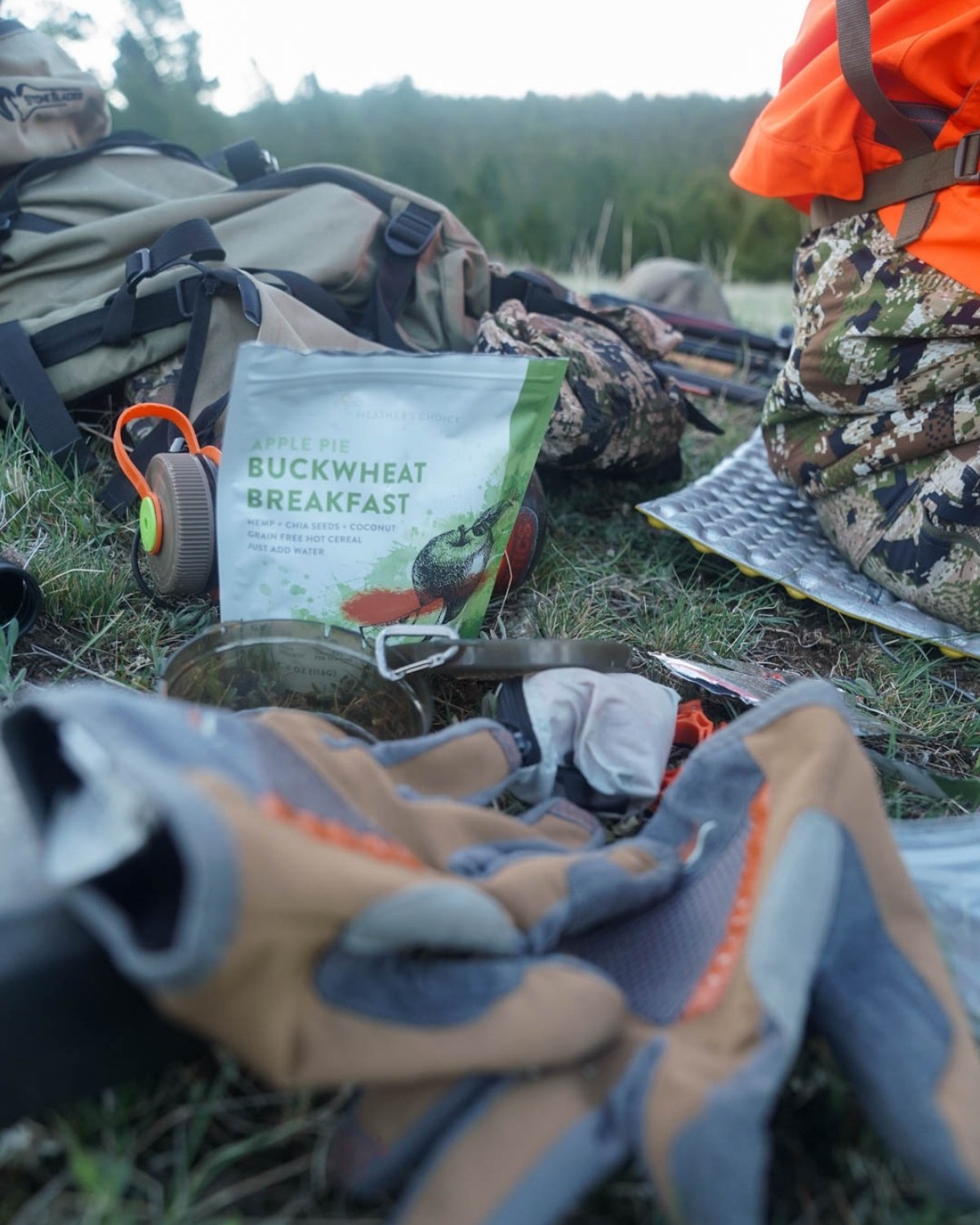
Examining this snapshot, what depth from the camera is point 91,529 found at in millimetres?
1840

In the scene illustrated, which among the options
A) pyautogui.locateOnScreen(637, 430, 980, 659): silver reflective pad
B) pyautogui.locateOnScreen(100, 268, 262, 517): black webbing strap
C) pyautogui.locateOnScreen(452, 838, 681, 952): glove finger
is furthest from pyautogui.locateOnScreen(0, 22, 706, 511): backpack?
pyautogui.locateOnScreen(452, 838, 681, 952): glove finger

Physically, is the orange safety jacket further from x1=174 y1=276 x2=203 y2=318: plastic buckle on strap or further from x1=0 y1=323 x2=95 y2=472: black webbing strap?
x1=0 y1=323 x2=95 y2=472: black webbing strap

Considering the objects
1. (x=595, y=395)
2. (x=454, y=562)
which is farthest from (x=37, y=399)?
(x=595, y=395)

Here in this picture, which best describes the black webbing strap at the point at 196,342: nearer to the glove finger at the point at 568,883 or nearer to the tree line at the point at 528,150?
the glove finger at the point at 568,883

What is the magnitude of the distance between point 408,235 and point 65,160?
86cm

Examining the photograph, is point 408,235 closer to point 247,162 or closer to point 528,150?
point 247,162

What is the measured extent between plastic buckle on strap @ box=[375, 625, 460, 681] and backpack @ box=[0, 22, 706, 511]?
2.16 feet

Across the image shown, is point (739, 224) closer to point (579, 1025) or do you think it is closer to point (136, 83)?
point (136, 83)

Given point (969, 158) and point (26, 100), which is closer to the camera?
point (969, 158)

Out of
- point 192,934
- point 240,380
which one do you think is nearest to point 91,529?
point 240,380

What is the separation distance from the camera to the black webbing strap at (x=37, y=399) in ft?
6.30

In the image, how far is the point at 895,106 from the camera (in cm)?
169

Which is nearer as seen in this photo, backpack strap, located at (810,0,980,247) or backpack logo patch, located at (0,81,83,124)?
backpack strap, located at (810,0,980,247)

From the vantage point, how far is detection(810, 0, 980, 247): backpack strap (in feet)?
5.33
